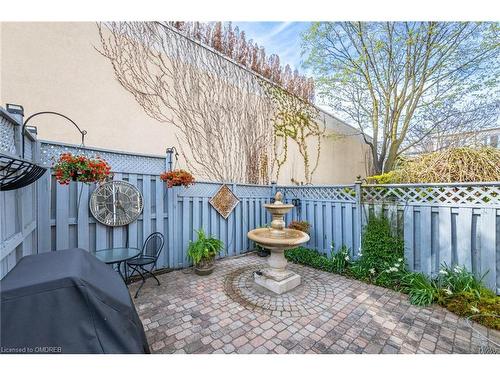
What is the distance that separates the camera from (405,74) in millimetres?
6312

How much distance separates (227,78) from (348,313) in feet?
19.8

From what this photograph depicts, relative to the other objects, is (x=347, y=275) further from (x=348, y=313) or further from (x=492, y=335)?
(x=492, y=335)

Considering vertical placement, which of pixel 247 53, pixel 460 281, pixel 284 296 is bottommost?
pixel 284 296

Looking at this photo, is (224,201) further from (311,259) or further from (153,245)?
A: (311,259)

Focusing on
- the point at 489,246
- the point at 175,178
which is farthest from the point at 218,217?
the point at 489,246

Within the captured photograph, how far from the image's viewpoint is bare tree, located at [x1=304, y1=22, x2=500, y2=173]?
5.63m

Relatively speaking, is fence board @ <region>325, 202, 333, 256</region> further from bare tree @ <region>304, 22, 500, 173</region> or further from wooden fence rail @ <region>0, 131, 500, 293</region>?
bare tree @ <region>304, 22, 500, 173</region>

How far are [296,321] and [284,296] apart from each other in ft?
2.04

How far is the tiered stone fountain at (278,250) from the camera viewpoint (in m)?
3.22

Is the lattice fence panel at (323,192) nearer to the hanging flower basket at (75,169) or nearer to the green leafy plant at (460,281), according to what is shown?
the green leafy plant at (460,281)
